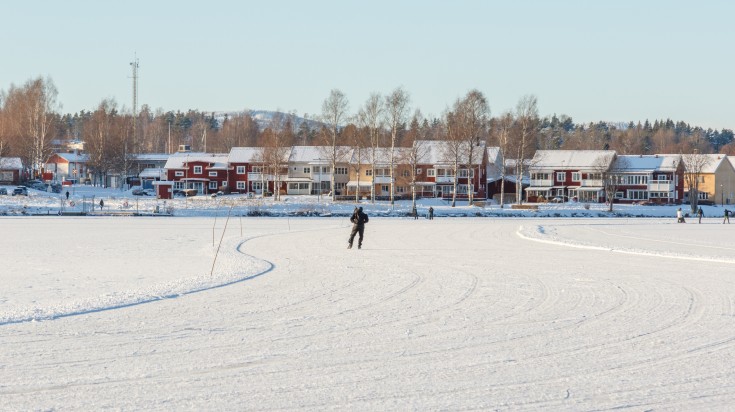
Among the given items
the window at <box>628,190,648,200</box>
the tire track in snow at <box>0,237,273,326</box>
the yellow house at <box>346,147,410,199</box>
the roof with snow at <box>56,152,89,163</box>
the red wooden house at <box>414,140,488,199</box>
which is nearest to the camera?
the tire track in snow at <box>0,237,273,326</box>

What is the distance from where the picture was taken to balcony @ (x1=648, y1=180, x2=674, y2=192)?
101 m

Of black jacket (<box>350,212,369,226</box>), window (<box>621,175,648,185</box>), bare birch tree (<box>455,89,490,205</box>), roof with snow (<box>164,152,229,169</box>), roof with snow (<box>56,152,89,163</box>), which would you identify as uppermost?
bare birch tree (<box>455,89,490,205</box>)

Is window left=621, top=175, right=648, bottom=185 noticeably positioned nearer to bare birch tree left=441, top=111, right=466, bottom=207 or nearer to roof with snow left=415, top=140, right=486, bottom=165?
roof with snow left=415, top=140, right=486, bottom=165

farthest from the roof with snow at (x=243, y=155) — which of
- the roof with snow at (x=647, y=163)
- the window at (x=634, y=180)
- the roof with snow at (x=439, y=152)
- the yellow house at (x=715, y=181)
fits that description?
Result: the yellow house at (x=715, y=181)

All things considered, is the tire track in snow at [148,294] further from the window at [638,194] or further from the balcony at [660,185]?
the window at [638,194]

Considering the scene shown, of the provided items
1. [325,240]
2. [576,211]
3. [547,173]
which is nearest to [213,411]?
[325,240]

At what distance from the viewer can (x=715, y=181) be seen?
10956 centimetres

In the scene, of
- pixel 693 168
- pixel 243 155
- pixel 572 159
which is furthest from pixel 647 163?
pixel 243 155

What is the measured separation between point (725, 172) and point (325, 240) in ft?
296

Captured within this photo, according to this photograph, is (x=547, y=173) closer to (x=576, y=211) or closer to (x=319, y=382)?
(x=576, y=211)

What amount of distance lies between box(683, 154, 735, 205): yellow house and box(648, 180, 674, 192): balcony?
7.64m

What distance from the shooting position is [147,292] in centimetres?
1561

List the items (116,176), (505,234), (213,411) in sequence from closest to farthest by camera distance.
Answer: (213,411) → (505,234) → (116,176)

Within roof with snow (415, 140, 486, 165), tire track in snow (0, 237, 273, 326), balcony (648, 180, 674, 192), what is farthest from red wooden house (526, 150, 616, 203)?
tire track in snow (0, 237, 273, 326)
